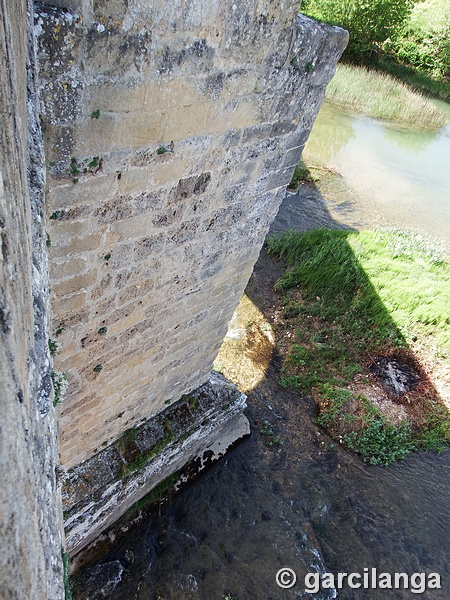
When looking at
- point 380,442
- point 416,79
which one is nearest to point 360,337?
point 380,442

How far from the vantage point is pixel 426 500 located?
4828mm

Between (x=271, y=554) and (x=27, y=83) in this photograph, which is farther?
(x=271, y=554)

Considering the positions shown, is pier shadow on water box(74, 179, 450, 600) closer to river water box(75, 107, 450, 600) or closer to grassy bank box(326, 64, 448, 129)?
river water box(75, 107, 450, 600)

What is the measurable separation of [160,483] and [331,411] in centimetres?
244

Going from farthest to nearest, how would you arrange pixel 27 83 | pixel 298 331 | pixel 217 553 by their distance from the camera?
pixel 298 331
pixel 217 553
pixel 27 83

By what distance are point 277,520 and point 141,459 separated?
69.3 inches

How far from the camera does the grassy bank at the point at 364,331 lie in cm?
536

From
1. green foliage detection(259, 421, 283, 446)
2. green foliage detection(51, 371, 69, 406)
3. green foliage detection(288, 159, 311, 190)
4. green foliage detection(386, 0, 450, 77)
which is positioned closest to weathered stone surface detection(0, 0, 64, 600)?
green foliage detection(51, 371, 69, 406)

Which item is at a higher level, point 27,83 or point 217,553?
point 27,83

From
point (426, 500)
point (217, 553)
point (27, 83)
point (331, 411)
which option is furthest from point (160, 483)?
Result: point (27, 83)

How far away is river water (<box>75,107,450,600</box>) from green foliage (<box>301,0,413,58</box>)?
22070 mm

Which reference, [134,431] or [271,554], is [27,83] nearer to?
[134,431]

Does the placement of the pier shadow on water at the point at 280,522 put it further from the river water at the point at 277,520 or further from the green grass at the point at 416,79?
the green grass at the point at 416,79

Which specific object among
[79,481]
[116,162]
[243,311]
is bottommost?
[243,311]
